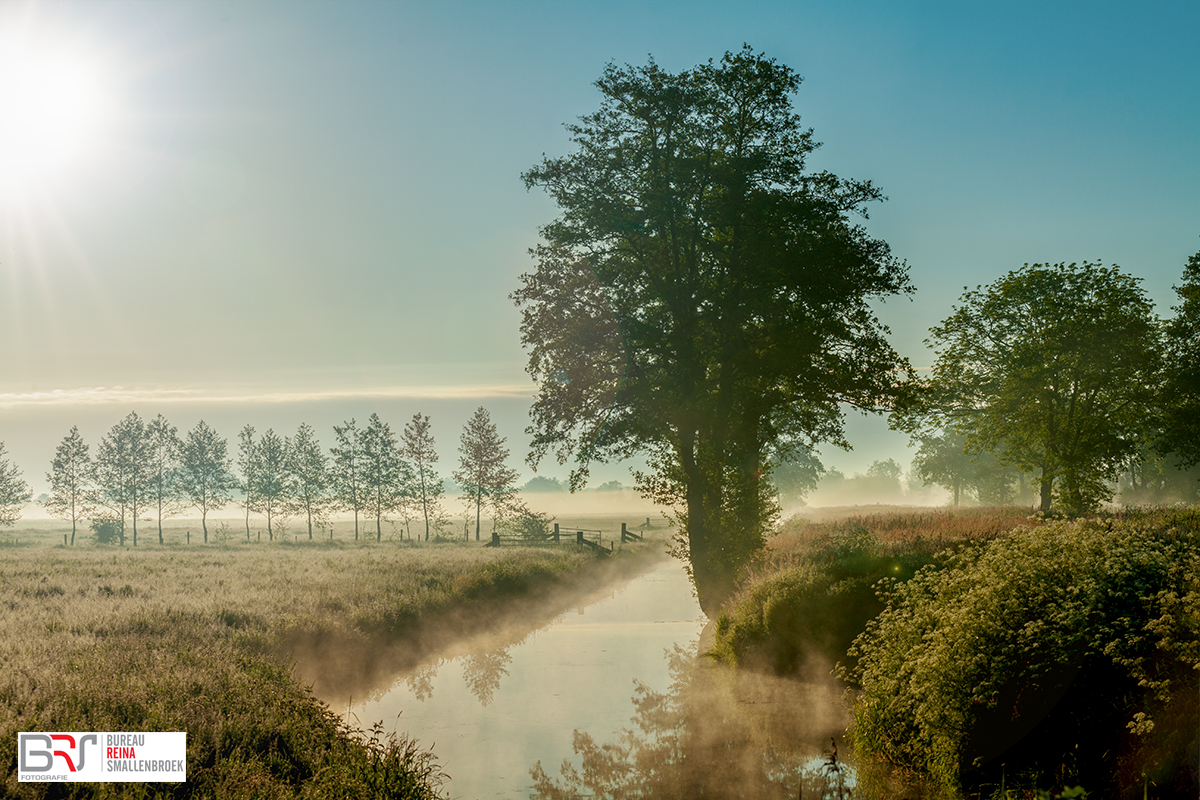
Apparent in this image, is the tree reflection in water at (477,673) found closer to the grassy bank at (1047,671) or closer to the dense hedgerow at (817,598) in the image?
the dense hedgerow at (817,598)

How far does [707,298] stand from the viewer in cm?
2091

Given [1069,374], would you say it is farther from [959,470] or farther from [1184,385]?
[959,470]

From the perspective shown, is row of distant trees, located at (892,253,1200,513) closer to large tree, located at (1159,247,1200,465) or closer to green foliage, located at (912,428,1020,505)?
large tree, located at (1159,247,1200,465)

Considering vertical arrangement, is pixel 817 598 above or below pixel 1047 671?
below

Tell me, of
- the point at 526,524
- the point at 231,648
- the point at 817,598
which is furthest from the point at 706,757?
the point at 526,524

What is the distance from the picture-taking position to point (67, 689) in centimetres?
966

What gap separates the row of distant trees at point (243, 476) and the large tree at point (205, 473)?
12 centimetres

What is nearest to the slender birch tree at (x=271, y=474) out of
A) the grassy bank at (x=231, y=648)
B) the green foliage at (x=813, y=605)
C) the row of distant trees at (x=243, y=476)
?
the row of distant trees at (x=243, y=476)

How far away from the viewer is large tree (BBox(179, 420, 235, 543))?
74.6m

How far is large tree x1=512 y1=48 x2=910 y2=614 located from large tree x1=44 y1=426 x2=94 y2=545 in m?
76.7

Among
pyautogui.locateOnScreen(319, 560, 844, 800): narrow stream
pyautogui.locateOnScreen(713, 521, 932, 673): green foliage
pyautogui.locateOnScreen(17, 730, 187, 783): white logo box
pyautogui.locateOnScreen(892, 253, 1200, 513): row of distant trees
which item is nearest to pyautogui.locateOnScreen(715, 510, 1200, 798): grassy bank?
pyautogui.locateOnScreen(319, 560, 844, 800): narrow stream

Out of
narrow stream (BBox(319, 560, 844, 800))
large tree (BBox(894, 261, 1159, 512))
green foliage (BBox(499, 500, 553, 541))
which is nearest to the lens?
narrow stream (BBox(319, 560, 844, 800))

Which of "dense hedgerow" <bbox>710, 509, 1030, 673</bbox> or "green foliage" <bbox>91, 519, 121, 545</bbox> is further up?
"dense hedgerow" <bbox>710, 509, 1030, 673</bbox>

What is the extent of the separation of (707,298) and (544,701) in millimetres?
12768
